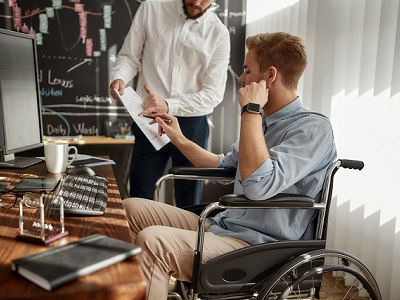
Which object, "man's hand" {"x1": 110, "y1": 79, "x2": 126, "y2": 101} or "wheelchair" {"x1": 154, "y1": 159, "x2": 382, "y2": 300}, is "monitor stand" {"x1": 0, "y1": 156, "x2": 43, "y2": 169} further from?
"wheelchair" {"x1": 154, "y1": 159, "x2": 382, "y2": 300}

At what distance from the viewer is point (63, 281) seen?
0.65m

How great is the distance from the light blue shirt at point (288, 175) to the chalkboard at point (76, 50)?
2376mm

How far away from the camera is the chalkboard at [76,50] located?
3463 mm

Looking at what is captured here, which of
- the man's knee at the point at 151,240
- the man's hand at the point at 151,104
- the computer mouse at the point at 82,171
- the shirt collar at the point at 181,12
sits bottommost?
the man's knee at the point at 151,240

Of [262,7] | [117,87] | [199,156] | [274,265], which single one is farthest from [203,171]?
[262,7]

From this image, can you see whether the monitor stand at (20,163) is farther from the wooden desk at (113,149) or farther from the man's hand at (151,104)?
the wooden desk at (113,149)

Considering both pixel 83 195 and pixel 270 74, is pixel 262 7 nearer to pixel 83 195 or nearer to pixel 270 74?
pixel 270 74

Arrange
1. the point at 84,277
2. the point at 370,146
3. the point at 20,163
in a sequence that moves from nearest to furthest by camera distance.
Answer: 1. the point at 84,277
2. the point at 20,163
3. the point at 370,146

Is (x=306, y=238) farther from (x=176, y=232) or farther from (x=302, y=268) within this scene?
(x=176, y=232)

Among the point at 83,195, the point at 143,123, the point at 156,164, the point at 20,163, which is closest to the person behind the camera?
the point at 83,195

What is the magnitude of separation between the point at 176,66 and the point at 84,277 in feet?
6.10

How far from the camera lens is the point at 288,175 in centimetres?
128

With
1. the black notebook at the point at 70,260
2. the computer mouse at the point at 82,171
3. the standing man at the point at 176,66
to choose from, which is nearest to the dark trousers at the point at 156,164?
the standing man at the point at 176,66

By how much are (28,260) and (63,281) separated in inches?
3.8
